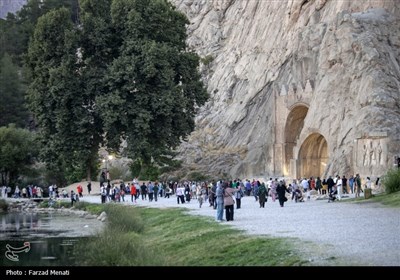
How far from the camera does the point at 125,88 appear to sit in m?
60.5

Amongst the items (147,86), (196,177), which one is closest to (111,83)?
(147,86)

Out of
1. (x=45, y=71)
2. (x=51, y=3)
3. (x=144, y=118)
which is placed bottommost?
(x=144, y=118)

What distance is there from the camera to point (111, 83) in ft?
199

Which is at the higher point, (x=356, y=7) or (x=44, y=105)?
(x=356, y=7)

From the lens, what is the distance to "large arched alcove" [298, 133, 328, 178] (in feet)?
203

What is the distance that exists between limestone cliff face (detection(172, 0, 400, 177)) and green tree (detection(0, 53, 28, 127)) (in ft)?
76.1

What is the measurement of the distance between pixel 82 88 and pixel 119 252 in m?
42.1

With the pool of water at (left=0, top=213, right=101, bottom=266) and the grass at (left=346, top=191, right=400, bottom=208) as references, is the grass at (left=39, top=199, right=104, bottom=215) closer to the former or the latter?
the pool of water at (left=0, top=213, right=101, bottom=266)

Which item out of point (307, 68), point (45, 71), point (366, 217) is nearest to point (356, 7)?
point (307, 68)

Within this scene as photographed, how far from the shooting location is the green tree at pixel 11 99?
93.3 meters

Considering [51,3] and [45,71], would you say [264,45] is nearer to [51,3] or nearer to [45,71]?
[45,71]

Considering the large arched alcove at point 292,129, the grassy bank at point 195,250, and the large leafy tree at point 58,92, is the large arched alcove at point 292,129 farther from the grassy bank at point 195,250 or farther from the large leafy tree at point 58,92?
the grassy bank at point 195,250

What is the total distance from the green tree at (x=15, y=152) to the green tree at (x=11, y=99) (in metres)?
15.2

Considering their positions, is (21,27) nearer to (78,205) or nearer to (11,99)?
(11,99)
